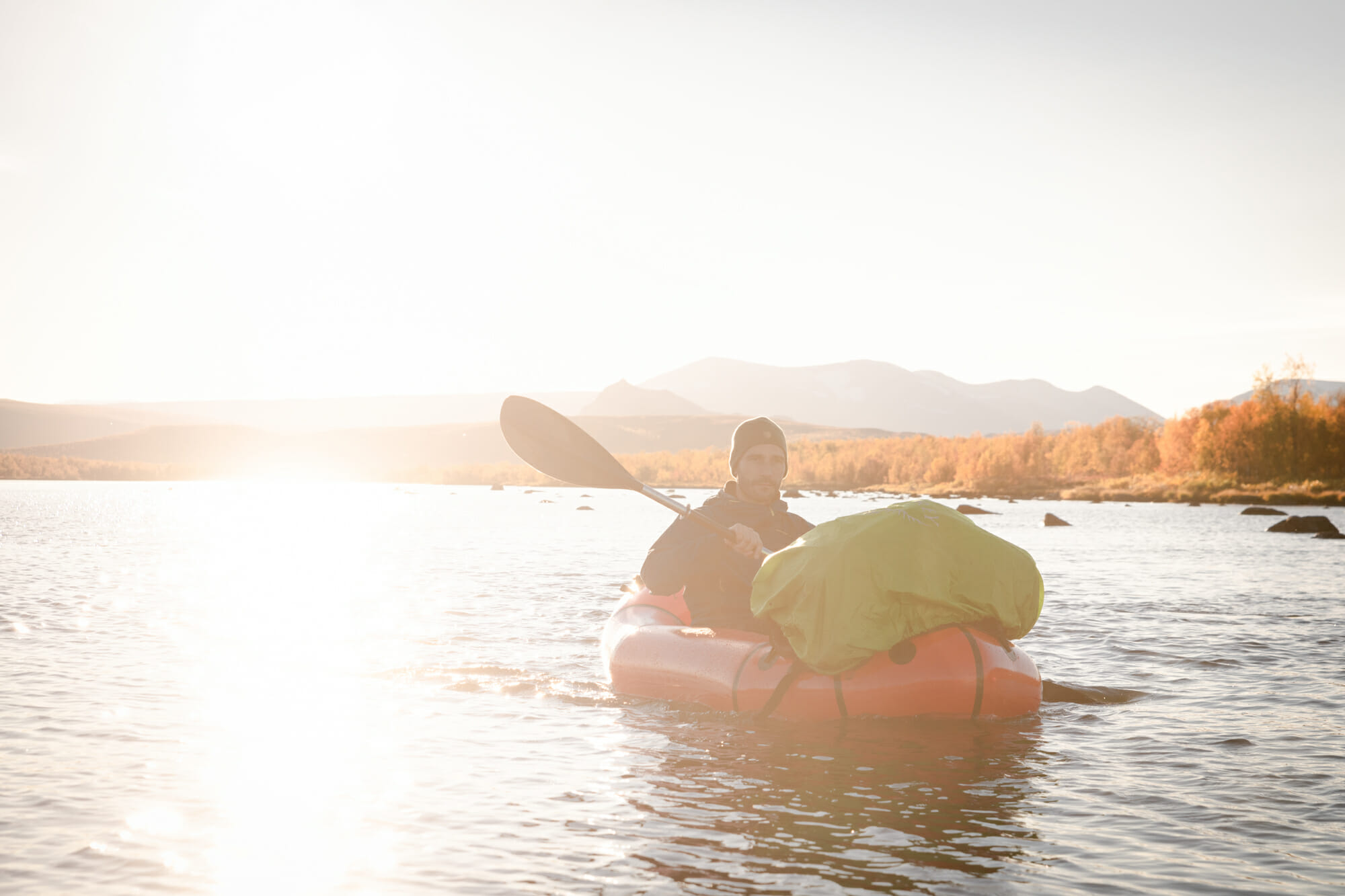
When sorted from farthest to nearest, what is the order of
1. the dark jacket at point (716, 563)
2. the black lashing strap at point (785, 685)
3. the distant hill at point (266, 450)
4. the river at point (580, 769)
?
the distant hill at point (266, 450)
the dark jacket at point (716, 563)
the black lashing strap at point (785, 685)
the river at point (580, 769)

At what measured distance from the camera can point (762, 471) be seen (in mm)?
8633

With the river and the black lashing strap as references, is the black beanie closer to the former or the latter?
the black lashing strap

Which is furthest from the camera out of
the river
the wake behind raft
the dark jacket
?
the dark jacket

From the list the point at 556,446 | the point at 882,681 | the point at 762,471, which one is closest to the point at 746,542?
the point at 762,471

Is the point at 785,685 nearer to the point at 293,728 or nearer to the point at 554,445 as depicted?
the point at 293,728

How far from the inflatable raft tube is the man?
562 mm

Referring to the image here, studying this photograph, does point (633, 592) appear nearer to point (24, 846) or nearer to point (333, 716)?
point (333, 716)

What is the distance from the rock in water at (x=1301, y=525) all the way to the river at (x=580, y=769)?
28.7 meters

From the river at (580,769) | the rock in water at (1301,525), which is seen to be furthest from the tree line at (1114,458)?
the river at (580,769)

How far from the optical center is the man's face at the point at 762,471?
863 centimetres

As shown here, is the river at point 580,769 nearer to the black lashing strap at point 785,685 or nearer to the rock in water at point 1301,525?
the black lashing strap at point 785,685

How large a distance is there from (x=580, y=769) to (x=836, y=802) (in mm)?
1642

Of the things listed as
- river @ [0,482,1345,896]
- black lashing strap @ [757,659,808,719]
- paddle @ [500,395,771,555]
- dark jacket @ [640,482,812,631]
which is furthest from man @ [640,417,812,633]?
paddle @ [500,395,771,555]

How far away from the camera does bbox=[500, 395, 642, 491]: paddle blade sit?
37.1 feet
